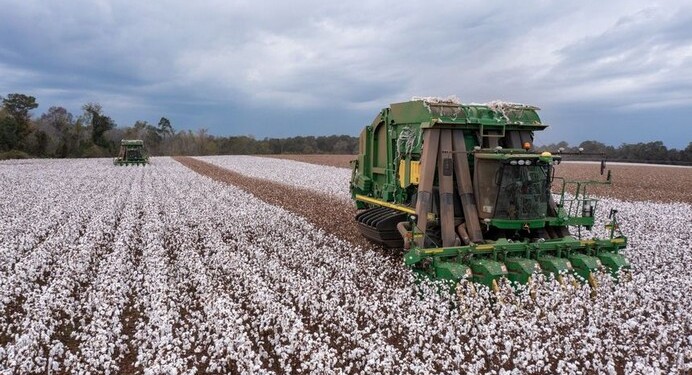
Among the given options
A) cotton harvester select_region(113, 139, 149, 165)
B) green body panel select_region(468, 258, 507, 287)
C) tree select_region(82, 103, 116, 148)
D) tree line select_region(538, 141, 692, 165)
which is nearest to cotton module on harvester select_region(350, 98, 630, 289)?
green body panel select_region(468, 258, 507, 287)

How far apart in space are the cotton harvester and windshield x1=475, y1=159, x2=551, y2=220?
4768cm

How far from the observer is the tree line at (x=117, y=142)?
76250 mm

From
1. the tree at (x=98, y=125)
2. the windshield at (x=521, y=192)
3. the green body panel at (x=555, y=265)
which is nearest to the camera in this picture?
the green body panel at (x=555, y=265)

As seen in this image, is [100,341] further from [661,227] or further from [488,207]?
[661,227]

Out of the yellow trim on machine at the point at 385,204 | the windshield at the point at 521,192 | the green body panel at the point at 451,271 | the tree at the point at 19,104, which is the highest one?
the tree at the point at 19,104

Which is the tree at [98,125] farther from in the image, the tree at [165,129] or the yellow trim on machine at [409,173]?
the yellow trim on machine at [409,173]

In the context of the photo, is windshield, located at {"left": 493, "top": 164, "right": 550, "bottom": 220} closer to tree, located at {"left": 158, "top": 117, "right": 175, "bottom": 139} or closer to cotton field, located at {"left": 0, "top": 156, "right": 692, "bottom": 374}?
cotton field, located at {"left": 0, "top": 156, "right": 692, "bottom": 374}

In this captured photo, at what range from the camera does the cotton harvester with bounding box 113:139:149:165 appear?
52312 mm

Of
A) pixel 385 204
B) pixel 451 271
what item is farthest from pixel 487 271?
pixel 385 204

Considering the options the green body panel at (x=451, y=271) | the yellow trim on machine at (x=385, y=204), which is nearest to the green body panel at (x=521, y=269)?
the green body panel at (x=451, y=271)

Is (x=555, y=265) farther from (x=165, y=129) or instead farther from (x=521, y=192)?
(x=165, y=129)

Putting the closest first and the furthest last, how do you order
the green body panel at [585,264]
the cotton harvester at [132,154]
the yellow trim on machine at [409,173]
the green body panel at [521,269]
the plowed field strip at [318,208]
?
the green body panel at [521,269], the green body panel at [585,264], the yellow trim on machine at [409,173], the plowed field strip at [318,208], the cotton harvester at [132,154]

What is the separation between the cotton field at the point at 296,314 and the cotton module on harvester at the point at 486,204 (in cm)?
54

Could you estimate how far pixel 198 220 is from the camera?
1716 cm
